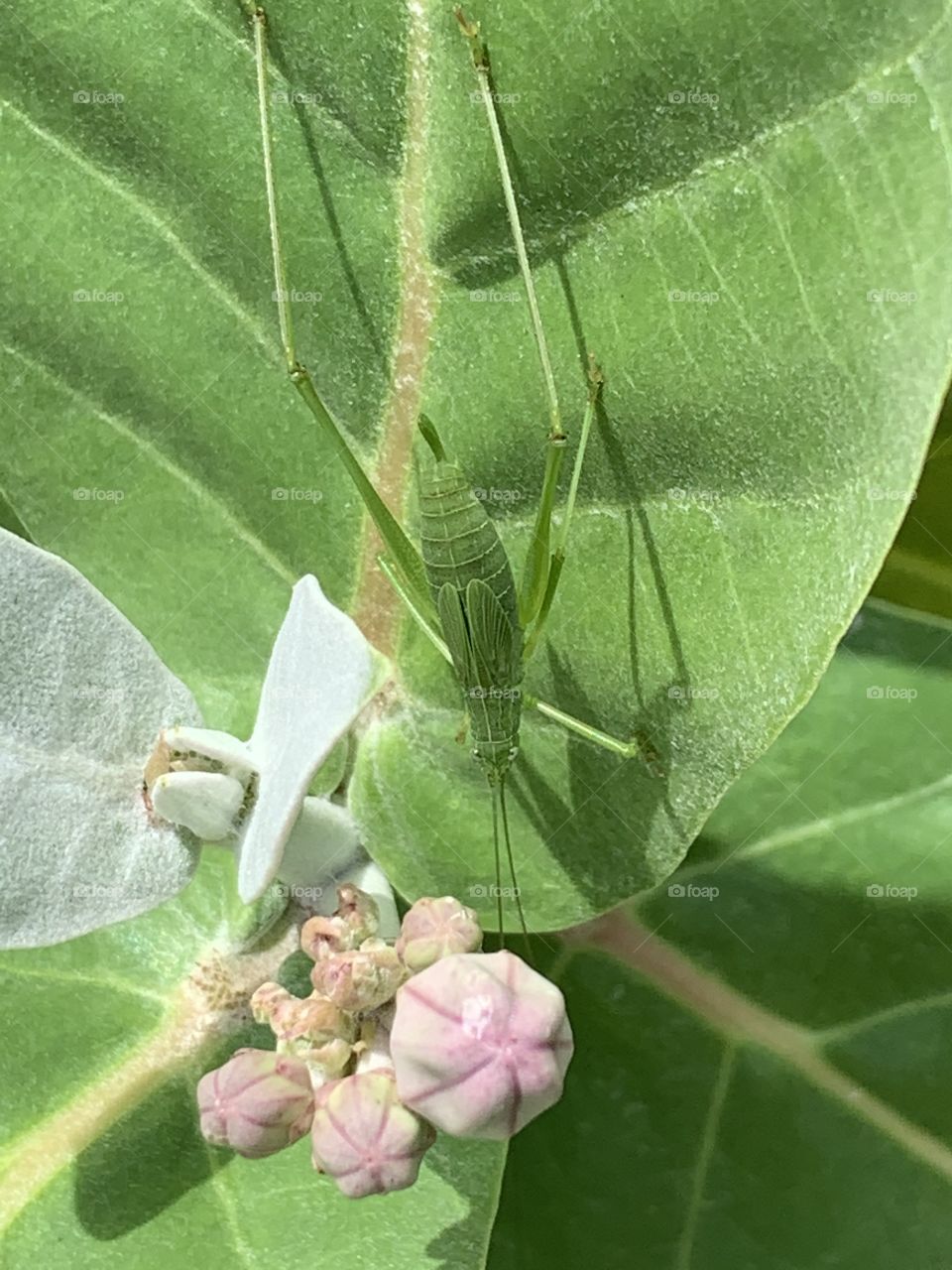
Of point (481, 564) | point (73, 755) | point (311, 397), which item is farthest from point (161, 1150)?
point (311, 397)

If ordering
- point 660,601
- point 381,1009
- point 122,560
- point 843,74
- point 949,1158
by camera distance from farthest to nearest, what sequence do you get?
point 949,1158, point 122,560, point 660,601, point 381,1009, point 843,74

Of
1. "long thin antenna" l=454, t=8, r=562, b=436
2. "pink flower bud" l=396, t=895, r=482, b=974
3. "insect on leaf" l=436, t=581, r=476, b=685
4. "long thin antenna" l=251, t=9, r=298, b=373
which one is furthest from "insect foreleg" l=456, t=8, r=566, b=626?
"pink flower bud" l=396, t=895, r=482, b=974

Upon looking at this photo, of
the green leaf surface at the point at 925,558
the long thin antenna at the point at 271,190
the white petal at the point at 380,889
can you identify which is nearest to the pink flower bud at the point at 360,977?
the white petal at the point at 380,889

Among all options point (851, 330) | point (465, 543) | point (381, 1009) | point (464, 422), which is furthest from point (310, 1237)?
point (851, 330)

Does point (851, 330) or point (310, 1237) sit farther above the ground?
point (851, 330)

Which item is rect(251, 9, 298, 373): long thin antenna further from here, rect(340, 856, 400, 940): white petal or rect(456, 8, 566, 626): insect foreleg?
rect(340, 856, 400, 940): white petal

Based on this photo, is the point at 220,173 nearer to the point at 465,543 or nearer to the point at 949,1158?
the point at 465,543

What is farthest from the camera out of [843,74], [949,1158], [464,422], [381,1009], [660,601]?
[949,1158]
